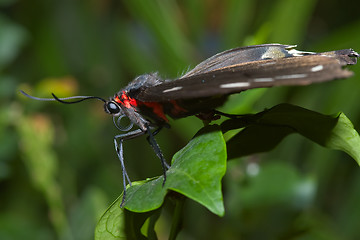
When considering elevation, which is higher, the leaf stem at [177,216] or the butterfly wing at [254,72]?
the butterfly wing at [254,72]

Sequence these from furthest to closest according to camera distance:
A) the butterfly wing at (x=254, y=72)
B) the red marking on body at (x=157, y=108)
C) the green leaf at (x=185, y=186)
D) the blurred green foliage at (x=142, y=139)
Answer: the blurred green foliage at (x=142, y=139) < the red marking on body at (x=157, y=108) < the butterfly wing at (x=254, y=72) < the green leaf at (x=185, y=186)

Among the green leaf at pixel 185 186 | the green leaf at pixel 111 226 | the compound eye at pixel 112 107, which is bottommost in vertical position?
the green leaf at pixel 111 226

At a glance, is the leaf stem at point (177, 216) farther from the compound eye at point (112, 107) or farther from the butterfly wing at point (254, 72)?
the compound eye at point (112, 107)

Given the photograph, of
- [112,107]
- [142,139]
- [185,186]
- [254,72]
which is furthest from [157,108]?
[142,139]

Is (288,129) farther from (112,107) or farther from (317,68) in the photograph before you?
(112,107)

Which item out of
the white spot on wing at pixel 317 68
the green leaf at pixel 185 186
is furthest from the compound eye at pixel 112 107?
the white spot on wing at pixel 317 68

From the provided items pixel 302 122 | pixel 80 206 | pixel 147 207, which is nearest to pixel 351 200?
pixel 80 206

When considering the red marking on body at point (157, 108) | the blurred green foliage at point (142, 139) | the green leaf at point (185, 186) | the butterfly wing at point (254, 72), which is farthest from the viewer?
the blurred green foliage at point (142, 139)
